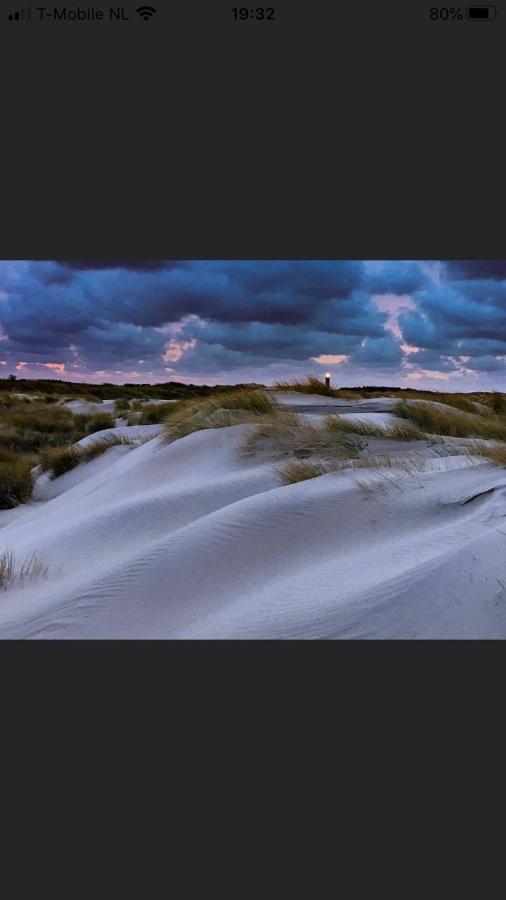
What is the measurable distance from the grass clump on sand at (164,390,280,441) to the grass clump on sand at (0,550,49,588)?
8.62ft

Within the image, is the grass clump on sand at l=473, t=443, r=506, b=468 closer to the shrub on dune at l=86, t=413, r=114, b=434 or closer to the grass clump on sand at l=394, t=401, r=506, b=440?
the grass clump on sand at l=394, t=401, r=506, b=440

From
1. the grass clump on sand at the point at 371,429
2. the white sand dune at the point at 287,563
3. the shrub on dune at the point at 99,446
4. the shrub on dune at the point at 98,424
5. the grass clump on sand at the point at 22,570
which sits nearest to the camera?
the white sand dune at the point at 287,563

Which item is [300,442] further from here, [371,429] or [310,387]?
[310,387]

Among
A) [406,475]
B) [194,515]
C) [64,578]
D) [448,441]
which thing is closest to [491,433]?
[448,441]

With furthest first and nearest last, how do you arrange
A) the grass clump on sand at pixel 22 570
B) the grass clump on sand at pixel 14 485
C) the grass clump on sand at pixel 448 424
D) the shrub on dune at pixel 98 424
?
1. the shrub on dune at pixel 98 424
2. the grass clump on sand at pixel 14 485
3. the grass clump on sand at pixel 448 424
4. the grass clump on sand at pixel 22 570

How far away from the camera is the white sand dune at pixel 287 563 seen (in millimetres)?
1862

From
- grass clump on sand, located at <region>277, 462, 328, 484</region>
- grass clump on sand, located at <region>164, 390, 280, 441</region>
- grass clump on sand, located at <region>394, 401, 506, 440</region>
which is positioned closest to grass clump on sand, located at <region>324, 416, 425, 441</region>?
grass clump on sand, located at <region>164, 390, 280, 441</region>

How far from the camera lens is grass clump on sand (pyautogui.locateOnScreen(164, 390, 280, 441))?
5.72 metres

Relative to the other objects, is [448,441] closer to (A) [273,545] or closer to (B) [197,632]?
(A) [273,545]

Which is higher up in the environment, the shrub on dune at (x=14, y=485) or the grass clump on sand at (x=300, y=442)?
the grass clump on sand at (x=300, y=442)

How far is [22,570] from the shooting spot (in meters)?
2.93

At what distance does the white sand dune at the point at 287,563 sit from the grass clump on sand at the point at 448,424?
2.16 m

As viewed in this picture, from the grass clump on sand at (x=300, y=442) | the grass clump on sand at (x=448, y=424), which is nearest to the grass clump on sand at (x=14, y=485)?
the grass clump on sand at (x=300, y=442)

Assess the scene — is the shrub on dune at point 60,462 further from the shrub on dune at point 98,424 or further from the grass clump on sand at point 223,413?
the shrub on dune at point 98,424
